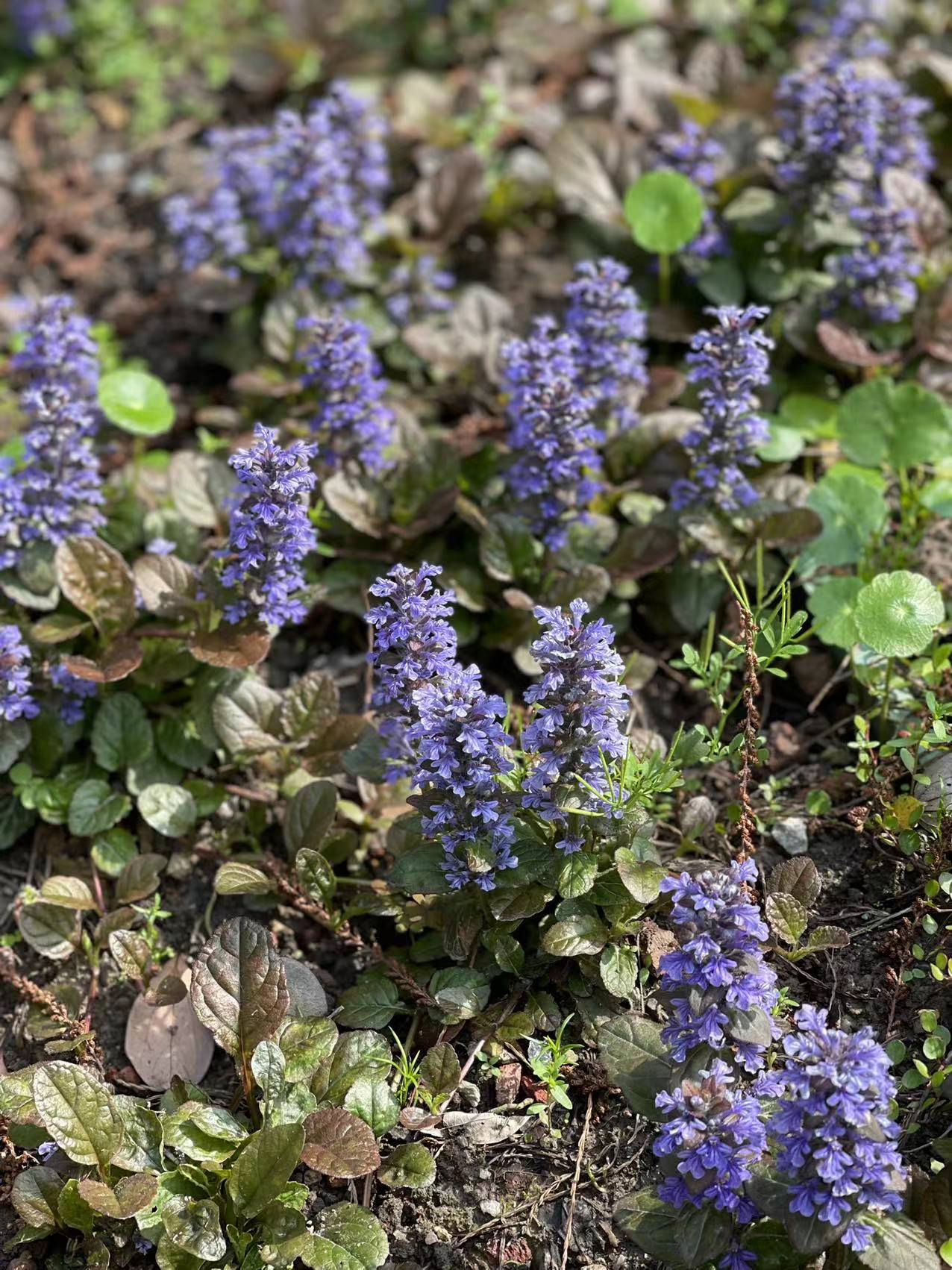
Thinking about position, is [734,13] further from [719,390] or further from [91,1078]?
[91,1078]

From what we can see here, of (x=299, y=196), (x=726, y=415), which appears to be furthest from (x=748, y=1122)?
(x=299, y=196)

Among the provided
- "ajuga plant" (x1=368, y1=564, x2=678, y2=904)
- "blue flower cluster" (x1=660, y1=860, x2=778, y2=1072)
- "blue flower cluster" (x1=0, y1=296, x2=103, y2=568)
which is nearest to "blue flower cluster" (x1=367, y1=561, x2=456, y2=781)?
"ajuga plant" (x1=368, y1=564, x2=678, y2=904)

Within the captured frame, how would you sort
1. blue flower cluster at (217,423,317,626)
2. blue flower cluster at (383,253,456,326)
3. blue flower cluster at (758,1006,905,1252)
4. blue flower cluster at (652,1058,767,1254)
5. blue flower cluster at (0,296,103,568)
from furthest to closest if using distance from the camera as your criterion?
blue flower cluster at (383,253,456,326) < blue flower cluster at (0,296,103,568) < blue flower cluster at (217,423,317,626) < blue flower cluster at (652,1058,767,1254) < blue flower cluster at (758,1006,905,1252)

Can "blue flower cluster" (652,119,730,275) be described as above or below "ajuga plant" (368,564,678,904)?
above

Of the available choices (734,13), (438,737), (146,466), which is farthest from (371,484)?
(734,13)

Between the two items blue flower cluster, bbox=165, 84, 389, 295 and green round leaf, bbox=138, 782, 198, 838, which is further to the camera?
blue flower cluster, bbox=165, 84, 389, 295

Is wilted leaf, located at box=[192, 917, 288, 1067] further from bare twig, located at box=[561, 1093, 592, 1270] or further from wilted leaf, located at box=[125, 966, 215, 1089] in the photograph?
bare twig, located at box=[561, 1093, 592, 1270]

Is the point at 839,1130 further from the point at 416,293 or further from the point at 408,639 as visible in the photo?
the point at 416,293
